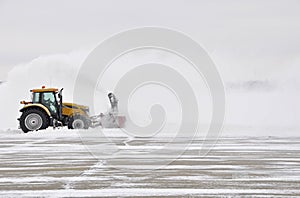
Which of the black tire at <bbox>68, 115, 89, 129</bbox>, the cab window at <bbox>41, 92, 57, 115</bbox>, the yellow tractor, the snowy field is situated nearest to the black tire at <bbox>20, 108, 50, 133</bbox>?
the yellow tractor

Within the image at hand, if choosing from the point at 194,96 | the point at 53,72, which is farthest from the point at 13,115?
the point at 194,96

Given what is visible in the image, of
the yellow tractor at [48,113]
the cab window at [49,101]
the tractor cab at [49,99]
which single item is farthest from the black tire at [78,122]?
the cab window at [49,101]

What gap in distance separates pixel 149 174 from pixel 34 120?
65.2 ft

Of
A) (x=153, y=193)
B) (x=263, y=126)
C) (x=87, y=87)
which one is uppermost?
(x=87, y=87)

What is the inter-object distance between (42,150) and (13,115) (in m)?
24.1

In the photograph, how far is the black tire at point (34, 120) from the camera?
3228 cm

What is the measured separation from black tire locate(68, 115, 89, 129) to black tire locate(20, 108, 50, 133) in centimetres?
159

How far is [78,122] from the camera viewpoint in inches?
1342

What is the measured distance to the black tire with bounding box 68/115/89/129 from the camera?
33.8 m

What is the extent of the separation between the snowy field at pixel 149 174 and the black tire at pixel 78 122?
1387 centimetres

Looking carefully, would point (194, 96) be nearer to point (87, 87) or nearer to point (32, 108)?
point (87, 87)

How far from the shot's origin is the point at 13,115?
44.1 metres

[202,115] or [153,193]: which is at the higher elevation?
[202,115]

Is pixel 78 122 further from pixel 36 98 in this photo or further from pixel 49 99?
pixel 36 98
